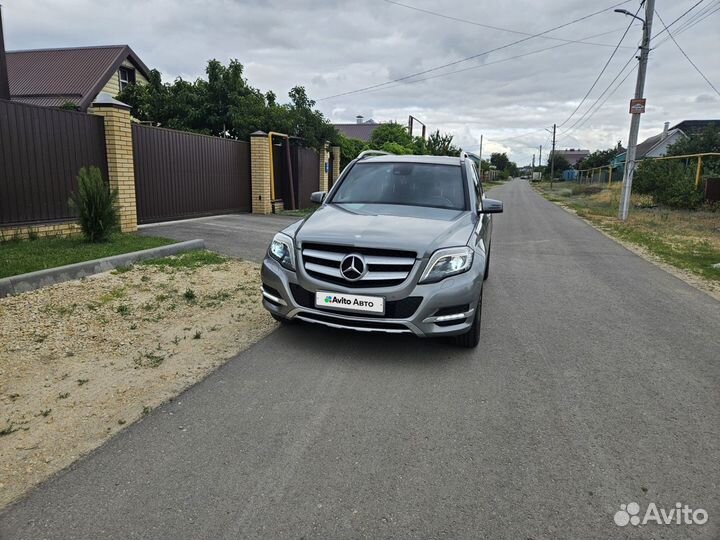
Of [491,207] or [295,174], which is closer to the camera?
[491,207]

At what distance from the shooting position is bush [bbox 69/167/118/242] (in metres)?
7.41

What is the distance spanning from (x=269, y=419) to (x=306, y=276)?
134cm

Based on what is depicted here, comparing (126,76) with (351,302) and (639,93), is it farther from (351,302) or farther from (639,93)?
(351,302)

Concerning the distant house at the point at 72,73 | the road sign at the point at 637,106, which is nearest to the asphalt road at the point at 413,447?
the road sign at the point at 637,106

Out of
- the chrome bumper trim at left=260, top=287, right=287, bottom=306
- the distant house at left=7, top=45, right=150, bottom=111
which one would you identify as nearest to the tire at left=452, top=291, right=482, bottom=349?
the chrome bumper trim at left=260, top=287, right=287, bottom=306

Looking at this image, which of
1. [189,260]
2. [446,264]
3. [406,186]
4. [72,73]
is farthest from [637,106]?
[72,73]

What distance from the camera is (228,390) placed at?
3600mm

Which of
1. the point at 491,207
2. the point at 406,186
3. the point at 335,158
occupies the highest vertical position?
the point at 335,158

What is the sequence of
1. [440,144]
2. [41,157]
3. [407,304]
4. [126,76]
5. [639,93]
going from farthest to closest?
[440,144] → [126,76] → [639,93] → [41,157] → [407,304]

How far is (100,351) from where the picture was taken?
166 inches

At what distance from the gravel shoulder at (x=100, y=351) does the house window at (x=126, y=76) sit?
22.1 m

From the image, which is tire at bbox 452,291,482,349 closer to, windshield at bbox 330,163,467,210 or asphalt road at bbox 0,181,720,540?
asphalt road at bbox 0,181,720,540

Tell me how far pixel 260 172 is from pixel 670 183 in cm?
1614

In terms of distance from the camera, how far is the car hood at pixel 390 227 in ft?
13.3
